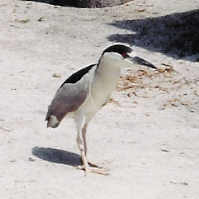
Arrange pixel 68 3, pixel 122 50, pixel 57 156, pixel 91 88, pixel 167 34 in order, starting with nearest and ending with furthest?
1. pixel 122 50
2. pixel 91 88
3. pixel 57 156
4. pixel 167 34
5. pixel 68 3

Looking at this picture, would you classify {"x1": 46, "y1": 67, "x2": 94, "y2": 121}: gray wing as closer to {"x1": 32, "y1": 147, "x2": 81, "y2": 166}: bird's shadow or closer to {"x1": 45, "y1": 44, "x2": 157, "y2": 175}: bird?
{"x1": 45, "y1": 44, "x2": 157, "y2": 175}: bird

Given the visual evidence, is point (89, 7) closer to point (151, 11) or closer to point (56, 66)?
point (151, 11)

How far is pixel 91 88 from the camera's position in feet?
19.6

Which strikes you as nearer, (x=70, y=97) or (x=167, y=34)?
(x=70, y=97)

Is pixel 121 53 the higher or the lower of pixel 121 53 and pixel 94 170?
the higher

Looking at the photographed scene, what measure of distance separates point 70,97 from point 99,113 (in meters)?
2.14

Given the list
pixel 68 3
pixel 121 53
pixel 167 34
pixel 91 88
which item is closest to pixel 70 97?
pixel 91 88

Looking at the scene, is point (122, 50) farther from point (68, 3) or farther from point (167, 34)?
point (68, 3)

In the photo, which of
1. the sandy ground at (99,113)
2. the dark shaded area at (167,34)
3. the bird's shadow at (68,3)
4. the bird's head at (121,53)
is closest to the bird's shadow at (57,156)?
the sandy ground at (99,113)

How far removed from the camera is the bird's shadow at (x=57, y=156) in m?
6.43

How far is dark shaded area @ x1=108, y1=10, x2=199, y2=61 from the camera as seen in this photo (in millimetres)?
10859

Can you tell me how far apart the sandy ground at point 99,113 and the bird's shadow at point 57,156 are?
0.01m

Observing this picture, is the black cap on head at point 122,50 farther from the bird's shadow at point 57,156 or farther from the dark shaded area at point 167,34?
the dark shaded area at point 167,34

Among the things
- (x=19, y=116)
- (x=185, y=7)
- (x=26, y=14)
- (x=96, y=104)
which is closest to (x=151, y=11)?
(x=185, y=7)
